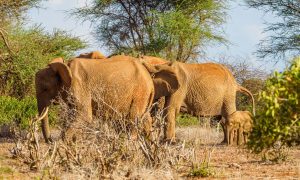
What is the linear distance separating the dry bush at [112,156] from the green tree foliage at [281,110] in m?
2.02

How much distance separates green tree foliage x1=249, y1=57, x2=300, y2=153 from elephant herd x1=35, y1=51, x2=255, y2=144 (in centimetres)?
424

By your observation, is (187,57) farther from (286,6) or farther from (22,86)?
(22,86)

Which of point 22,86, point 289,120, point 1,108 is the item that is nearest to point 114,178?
point 289,120

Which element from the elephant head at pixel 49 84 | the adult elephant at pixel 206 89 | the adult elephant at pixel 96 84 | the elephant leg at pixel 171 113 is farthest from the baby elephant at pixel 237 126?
the elephant head at pixel 49 84

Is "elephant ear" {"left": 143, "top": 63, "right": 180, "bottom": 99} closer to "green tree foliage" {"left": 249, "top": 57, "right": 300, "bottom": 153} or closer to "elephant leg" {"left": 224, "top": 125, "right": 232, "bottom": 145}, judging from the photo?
"elephant leg" {"left": 224, "top": 125, "right": 232, "bottom": 145}

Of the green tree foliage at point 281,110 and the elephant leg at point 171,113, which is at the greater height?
the green tree foliage at point 281,110

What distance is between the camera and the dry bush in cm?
749

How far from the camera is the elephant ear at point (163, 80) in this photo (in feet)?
45.8

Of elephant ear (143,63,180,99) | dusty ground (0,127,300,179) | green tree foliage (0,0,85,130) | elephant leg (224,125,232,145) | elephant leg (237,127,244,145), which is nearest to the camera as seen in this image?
dusty ground (0,127,300,179)

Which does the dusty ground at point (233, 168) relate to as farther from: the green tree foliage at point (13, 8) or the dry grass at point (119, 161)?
the green tree foliage at point (13, 8)

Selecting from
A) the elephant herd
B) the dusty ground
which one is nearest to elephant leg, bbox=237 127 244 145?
the elephant herd

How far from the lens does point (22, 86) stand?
21.4m

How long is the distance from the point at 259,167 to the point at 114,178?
267 cm

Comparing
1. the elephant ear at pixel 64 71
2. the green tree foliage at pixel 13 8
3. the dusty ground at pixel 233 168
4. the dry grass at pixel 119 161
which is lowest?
the dusty ground at pixel 233 168
